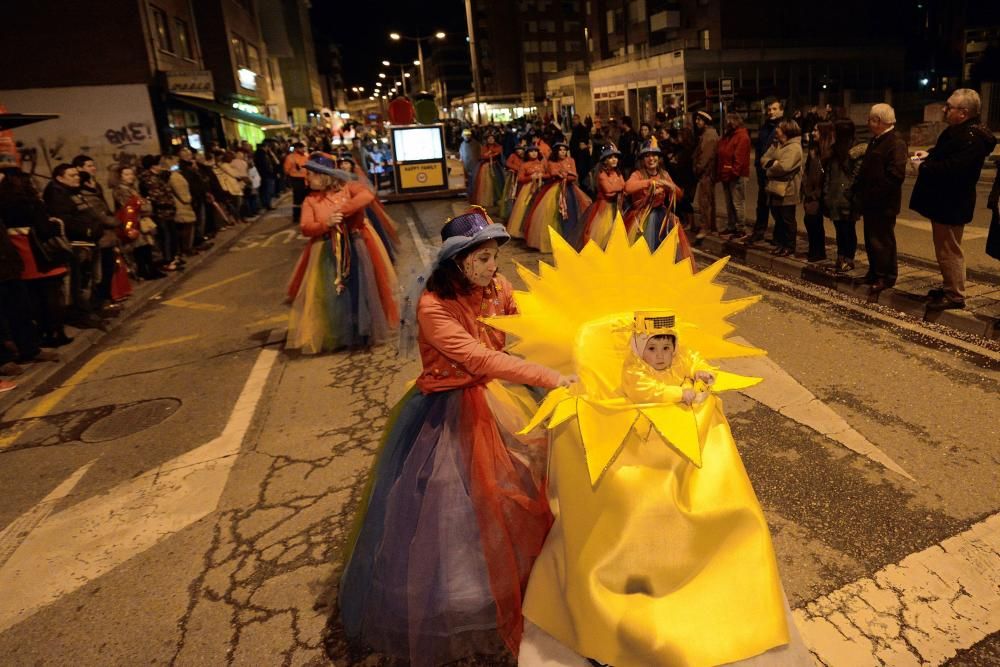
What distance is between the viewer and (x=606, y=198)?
7992mm

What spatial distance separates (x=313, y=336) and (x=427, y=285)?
13.6ft

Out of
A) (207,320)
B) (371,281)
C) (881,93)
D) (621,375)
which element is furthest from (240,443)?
(881,93)

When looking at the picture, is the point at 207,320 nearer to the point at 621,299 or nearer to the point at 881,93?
the point at 621,299

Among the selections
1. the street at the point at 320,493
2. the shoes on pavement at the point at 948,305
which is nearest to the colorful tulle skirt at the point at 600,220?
the street at the point at 320,493

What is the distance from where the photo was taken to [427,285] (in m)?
2.94

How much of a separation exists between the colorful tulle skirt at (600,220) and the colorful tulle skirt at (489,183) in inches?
344

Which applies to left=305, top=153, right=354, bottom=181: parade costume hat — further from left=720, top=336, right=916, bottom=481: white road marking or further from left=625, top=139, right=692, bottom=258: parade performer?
left=720, top=336, right=916, bottom=481: white road marking

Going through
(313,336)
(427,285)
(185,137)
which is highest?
(185,137)

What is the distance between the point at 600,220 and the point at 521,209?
4.02 metres

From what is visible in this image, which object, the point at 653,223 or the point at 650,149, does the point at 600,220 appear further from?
the point at 650,149

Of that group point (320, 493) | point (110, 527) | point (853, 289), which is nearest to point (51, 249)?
point (110, 527)

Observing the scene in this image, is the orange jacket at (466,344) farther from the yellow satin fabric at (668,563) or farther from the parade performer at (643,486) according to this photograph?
the yellow satin fabric at (668,563)

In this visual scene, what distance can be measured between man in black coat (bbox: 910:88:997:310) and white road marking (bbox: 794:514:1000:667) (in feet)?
13.1

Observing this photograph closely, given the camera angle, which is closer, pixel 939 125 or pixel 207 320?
pixel 207 320
